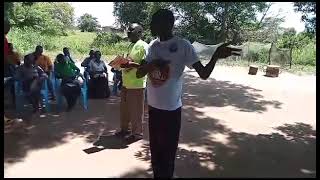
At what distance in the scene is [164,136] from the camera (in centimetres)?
303

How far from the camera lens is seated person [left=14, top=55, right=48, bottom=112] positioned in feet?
21.9

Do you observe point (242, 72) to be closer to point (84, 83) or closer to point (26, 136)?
point (84, 83)

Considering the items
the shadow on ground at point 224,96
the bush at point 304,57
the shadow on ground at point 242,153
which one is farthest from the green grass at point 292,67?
the shadow on ground at point 242,153

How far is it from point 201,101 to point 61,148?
417cm

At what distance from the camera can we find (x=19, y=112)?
6605 mm

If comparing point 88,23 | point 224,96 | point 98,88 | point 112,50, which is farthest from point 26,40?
point 88,23

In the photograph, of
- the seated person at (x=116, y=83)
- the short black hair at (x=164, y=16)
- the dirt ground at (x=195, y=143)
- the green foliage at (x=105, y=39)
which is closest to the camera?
the short black hair at (x=164, y=16)

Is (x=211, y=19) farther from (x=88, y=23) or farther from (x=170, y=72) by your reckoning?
(x=170, y=72)

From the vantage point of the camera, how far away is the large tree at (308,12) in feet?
17.7

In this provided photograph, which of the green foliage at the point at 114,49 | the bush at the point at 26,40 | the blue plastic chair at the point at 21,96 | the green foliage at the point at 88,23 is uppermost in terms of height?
the green foliage at the point at 88,23

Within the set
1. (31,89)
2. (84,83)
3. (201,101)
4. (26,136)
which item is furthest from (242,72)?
(26,136)

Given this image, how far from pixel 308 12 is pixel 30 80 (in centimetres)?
436

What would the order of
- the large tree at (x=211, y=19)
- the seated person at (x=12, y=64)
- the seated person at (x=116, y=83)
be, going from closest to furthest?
the seated person at (x=12, y=64) < the seated person at (x=116, y=83) < the large tree at (x=211, y=19)

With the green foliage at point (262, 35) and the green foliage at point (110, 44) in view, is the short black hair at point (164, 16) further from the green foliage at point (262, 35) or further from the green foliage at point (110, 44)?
the green foliage at point (262, 35)
